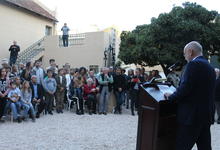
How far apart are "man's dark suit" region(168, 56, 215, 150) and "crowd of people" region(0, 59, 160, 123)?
588cm

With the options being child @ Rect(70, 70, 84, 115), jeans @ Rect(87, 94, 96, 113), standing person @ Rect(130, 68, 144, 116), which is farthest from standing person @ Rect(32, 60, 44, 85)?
standing person @ Rect(130, 68, 144, 116)

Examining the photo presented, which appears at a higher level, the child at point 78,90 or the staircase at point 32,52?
the staircase at point 32,52

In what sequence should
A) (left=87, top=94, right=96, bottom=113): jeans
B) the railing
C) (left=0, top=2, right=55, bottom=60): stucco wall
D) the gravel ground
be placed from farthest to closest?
the railing, (left=0, top=2, right=55, bottom=60): stucco wall, (left=87, top=94, right=96, bottom=113): jeans, the gravel ground

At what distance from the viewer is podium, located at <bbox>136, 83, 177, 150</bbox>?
11.2 feet

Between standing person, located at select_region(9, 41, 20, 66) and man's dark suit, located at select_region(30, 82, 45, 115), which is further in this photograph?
standing person, located at select_region(9, 41, 20, 66)

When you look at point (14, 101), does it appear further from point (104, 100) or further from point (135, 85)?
point (135, 85)

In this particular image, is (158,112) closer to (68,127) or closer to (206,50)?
(68,127)

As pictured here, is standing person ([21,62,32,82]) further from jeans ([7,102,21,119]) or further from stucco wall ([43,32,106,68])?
stucco wall ([43,32,106,68])

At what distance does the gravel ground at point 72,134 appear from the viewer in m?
5.48

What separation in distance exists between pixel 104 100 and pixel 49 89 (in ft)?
7.23

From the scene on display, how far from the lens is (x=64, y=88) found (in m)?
10.1

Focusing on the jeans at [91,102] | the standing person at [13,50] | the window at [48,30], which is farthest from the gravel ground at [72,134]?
the window at [48,30]

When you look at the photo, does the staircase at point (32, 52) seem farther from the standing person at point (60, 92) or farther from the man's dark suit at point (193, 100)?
the man's dark suit at point (193, 100)

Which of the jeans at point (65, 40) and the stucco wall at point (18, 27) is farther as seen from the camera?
the jeans at point (65, 40)
